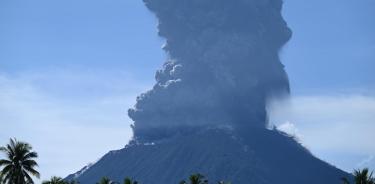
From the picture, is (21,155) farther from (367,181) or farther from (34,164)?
(367,181)

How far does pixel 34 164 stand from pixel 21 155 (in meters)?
2.00

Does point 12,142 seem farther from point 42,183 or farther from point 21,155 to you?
point 42,183

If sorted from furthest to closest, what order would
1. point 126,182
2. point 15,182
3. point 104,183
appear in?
point 104,183, point 126,182, point 15,182

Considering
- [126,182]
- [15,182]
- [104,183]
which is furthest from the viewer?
[104,183]

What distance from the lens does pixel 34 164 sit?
94.6 meters

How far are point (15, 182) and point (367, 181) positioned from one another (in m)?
51.1

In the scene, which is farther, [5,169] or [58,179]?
[58,179]

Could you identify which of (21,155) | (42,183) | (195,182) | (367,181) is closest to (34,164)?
(21,155)

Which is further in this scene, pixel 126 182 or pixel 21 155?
pixel 126 182

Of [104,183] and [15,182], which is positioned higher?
[104,183]

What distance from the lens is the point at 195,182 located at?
362 feet

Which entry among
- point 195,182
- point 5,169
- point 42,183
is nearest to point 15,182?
point 5,169

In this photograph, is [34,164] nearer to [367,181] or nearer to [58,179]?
[58,179]

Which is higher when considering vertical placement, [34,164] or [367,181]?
[367,181]
